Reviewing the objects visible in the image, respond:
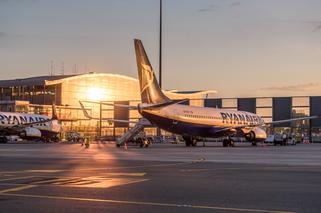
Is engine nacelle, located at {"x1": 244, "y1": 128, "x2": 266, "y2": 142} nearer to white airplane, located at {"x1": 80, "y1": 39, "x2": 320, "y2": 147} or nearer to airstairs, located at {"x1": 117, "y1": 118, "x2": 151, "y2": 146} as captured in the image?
white airplane, located at {"x1": 80, "y1": 39, "x2": 320, "y2": 147}

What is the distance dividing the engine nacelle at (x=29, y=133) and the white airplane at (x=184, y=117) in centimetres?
1884

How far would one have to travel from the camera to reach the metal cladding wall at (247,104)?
90.0 metres

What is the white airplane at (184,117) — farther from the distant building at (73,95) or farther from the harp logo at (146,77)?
the distant building at (73,95)

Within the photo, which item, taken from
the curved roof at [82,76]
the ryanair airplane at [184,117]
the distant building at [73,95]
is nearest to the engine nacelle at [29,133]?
the ryanair airplane at [184,117]

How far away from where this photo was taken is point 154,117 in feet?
160

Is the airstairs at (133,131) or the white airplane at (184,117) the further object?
the airstairs at (133,131)

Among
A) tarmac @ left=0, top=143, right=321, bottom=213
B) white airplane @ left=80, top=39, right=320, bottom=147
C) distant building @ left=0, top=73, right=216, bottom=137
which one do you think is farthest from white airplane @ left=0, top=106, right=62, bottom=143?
tarmac @ left=0, top=143, right=321, bottom=213

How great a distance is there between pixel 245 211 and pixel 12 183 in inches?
304

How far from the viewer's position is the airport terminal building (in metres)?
92.0

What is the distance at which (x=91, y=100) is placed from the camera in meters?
123

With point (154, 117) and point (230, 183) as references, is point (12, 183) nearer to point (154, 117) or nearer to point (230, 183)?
point (230, 183)

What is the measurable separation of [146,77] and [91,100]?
75998mm

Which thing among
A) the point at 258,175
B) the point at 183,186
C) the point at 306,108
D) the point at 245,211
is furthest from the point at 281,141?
the point at 245,211

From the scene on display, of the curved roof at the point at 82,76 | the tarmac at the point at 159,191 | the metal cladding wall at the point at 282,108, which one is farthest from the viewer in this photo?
the curved roof at the point at 82,76
